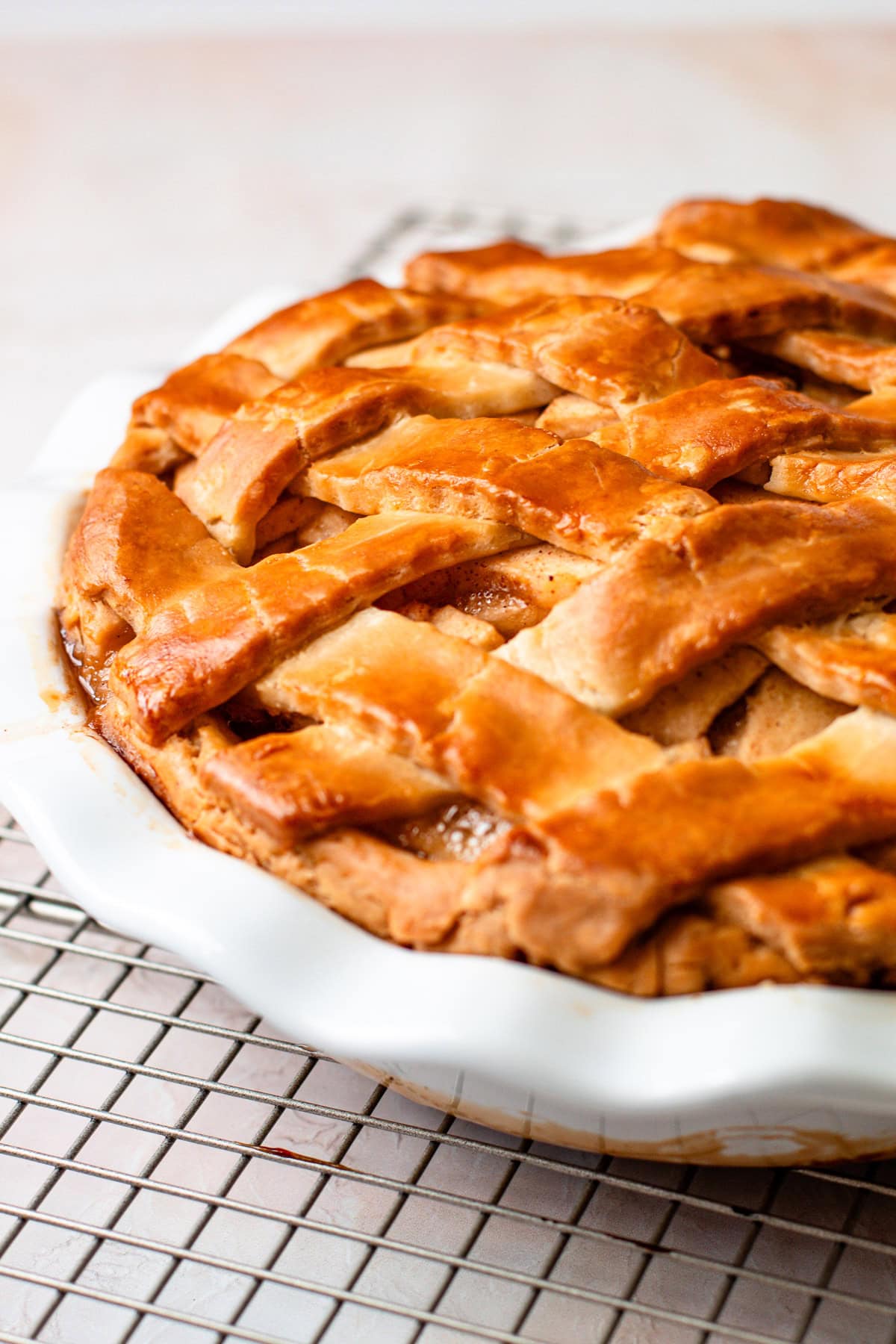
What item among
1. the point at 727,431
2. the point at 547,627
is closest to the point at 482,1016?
the point at 547,627

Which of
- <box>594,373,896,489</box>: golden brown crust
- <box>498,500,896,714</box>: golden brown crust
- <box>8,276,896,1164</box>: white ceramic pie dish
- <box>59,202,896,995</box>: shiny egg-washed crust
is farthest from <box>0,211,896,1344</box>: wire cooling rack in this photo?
<box>594,373,896,489</box>: golden brown crust

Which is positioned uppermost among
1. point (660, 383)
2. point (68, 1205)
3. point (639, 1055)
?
point (660, 383)

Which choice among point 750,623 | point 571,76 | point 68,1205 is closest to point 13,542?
point 68,1205

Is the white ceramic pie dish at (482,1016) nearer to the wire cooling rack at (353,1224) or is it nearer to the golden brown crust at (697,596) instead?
the wire cooling rack at (353,1224)

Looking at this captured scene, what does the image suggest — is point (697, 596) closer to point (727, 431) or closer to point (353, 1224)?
A: point (727, 431)

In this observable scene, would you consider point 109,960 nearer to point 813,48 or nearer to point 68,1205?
point 68,1205

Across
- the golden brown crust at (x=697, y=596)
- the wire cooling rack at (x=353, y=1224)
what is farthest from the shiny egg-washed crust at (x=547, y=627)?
the wire cooling rack at (x=353, y=1224)

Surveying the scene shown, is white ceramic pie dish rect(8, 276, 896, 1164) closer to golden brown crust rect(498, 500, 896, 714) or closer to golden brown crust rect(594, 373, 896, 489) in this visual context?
golden brown crust rect(498, 500, 896, 714)
